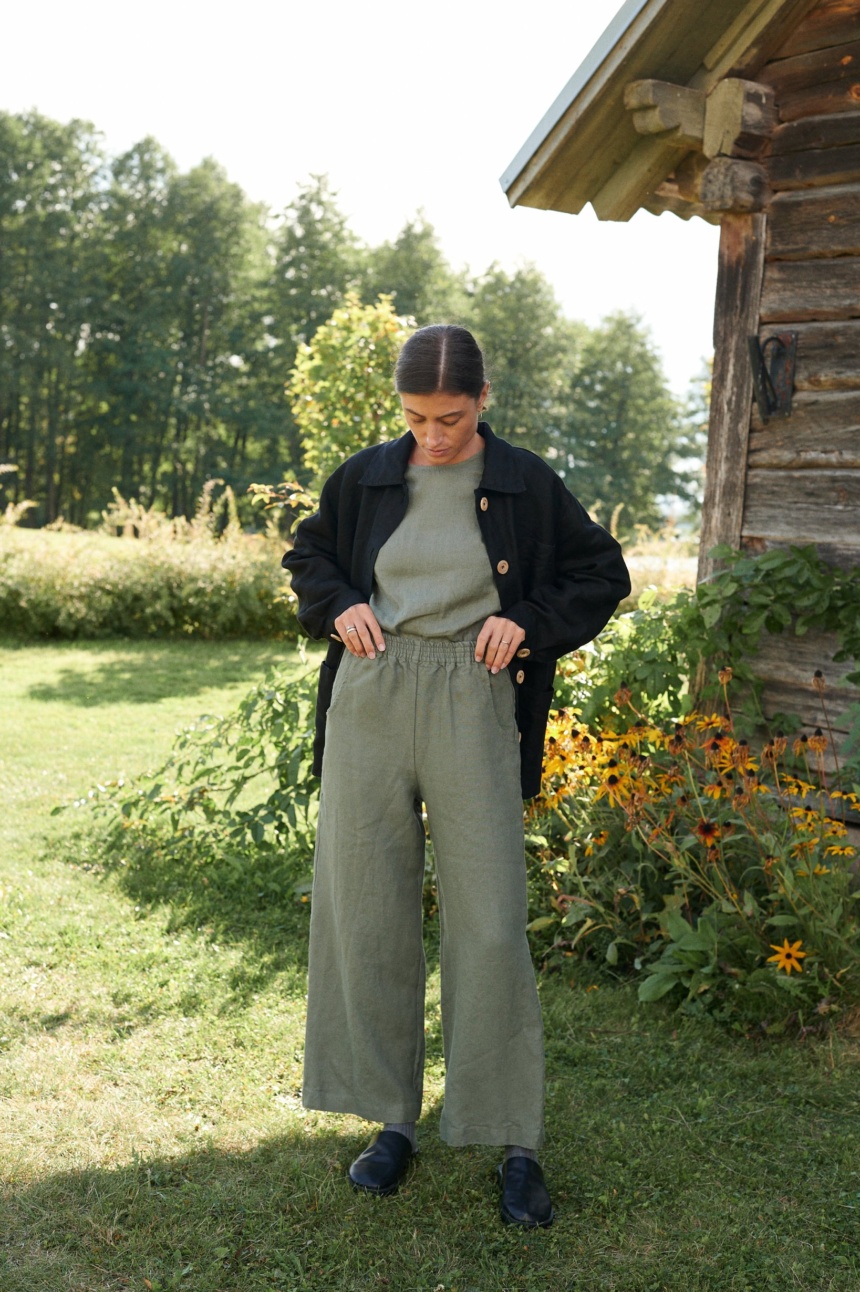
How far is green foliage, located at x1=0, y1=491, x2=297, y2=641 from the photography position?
1233 centimetres

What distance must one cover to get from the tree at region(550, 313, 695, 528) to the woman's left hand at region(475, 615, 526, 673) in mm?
39057

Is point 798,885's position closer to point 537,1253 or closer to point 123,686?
point 537,1253

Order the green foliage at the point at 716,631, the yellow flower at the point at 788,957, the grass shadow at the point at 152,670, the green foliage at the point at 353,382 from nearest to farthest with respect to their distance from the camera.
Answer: the yellow flower at the point at 788,957 < the green foliage at the point at 716,631 < the grass shadow at the point at 152,670 < the green foliage at the point at 353,382

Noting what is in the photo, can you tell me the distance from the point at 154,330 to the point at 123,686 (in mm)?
30347

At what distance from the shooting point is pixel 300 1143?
9.53 ft

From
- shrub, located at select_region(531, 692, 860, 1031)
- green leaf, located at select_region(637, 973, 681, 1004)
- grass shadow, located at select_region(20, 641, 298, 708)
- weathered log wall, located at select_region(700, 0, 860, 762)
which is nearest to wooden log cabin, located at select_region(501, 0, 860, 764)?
weathered log wall, located at select_region(700, 0, 860, 762)

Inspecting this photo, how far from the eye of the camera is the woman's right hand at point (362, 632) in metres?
2.52

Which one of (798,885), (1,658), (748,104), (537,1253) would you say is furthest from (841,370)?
(1,658)

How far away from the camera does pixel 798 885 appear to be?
357 cm

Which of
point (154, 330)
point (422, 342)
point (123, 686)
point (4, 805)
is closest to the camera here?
point (422, 342)

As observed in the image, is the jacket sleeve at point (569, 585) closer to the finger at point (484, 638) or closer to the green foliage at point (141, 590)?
the finger at point (484, 638)

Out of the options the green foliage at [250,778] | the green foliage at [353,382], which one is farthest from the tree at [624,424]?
the green foliage at [250,778]

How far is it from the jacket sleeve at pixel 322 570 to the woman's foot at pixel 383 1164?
1.22 metres

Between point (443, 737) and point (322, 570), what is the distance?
0.51 m
